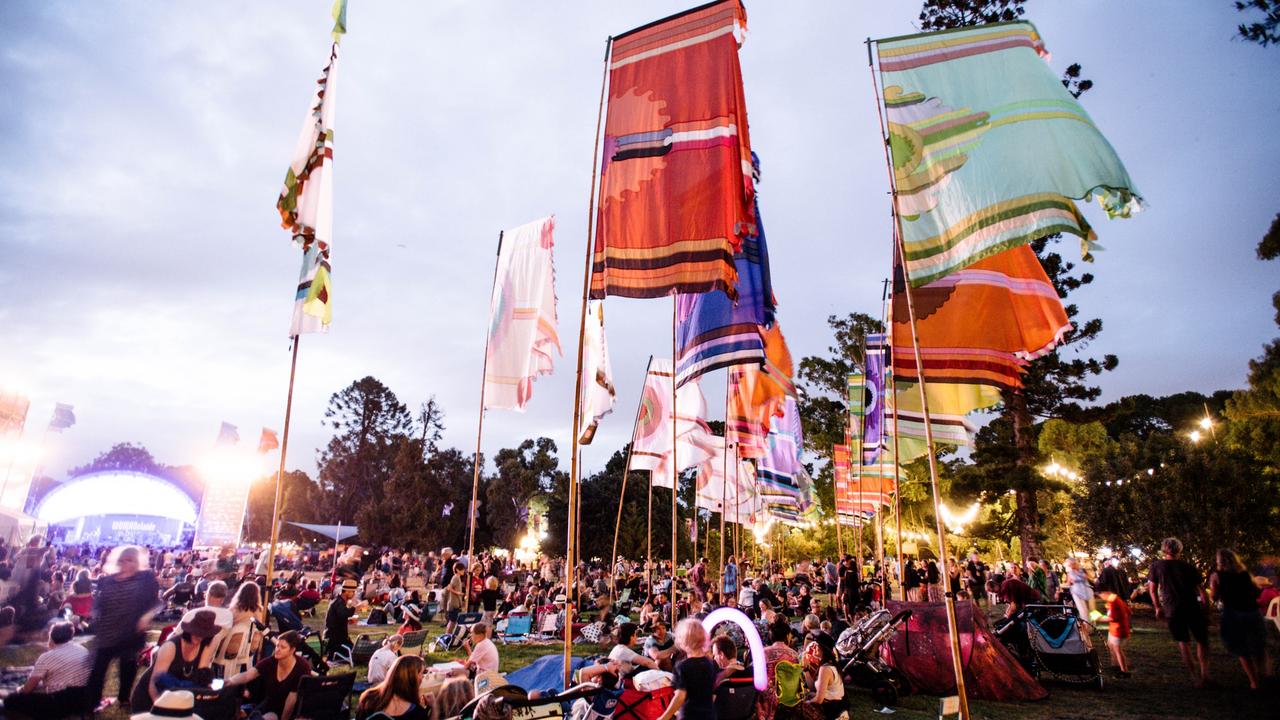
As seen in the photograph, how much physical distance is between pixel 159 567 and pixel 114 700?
24.2 metres

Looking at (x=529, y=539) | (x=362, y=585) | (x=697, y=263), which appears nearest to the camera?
(x=697, y=263)

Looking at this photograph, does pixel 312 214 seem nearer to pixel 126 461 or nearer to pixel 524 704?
pixel 524 704

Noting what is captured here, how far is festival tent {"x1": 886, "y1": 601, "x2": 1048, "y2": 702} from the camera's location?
30.4 ft

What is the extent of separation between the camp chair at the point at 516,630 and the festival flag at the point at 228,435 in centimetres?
2559

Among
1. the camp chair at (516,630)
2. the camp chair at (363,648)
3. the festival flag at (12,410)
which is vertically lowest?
the camp chair at (516,630)

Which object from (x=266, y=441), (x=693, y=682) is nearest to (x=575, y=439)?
(x=693, y=682)

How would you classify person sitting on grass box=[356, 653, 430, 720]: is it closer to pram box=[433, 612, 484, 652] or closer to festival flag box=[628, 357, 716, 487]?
pram box=[433, 612, 484, 652]

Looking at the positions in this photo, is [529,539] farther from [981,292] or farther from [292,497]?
[981,292]

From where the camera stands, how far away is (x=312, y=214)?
835 cm

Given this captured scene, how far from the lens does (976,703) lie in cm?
897

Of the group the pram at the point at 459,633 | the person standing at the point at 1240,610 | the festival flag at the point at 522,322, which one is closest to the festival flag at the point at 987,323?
the person standing at the point at 1240,610

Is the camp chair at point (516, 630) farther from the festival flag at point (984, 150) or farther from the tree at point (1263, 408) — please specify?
the tree at point (1263, 408)

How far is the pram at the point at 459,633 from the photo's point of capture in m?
13.5

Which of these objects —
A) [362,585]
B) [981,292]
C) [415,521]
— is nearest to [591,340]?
[981,292]
